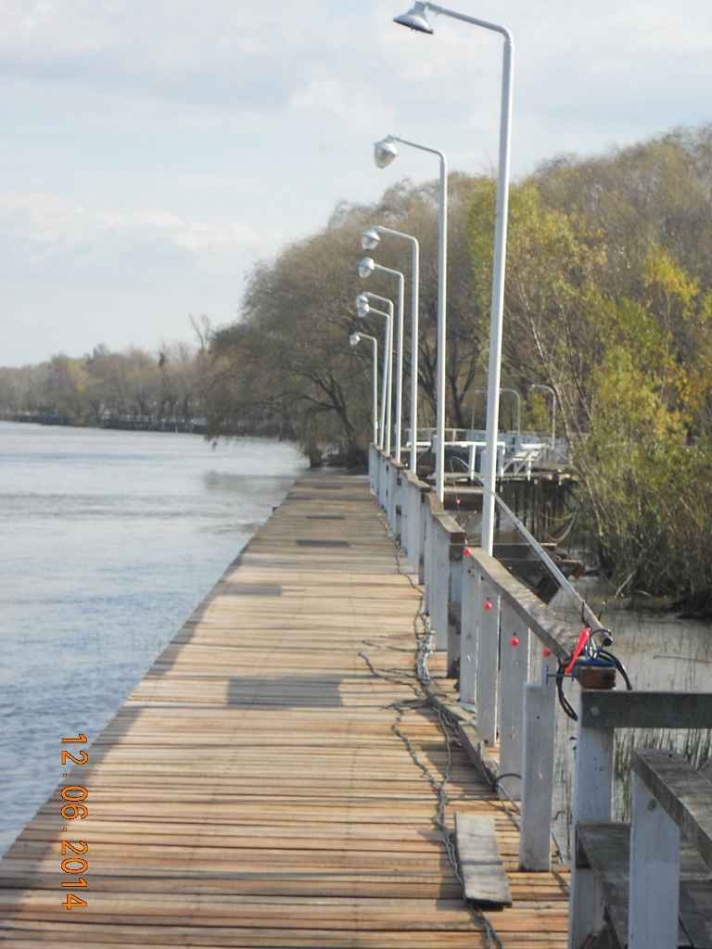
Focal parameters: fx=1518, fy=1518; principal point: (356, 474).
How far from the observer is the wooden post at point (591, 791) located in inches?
170

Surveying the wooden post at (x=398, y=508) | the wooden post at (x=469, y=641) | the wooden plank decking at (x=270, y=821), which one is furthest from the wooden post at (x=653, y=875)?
the wooden post at (x=398, y=508)

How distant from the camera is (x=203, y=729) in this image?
818 cm

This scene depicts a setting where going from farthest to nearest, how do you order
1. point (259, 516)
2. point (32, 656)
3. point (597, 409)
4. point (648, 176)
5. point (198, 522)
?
point (648, 176) → point (259, 516) → point (198, 522) → point (597, 409) → point (32, 656)

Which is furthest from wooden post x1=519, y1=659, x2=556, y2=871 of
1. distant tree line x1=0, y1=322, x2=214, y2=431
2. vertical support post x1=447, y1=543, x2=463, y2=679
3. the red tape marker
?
distant tree line x1=0, y1=322, x2=214, y2=431

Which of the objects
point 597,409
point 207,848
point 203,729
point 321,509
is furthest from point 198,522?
point 207,848

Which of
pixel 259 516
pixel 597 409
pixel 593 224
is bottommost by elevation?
pixel 259 516

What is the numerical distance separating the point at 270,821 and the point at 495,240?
6780mm

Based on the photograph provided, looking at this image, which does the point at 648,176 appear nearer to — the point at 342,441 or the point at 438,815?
the point at 342,441

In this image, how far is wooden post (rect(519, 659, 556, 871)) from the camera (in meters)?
5.64

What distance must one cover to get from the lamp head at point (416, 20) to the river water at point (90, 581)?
6.64 meters

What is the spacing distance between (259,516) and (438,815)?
112 ft

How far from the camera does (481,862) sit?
5609 millimetres

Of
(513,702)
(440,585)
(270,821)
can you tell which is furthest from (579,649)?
(440,585)

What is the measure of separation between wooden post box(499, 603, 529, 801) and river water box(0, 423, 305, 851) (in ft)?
11.5
